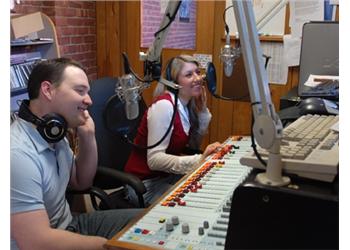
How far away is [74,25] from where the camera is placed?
3180 mm

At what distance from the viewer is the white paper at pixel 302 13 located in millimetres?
2760

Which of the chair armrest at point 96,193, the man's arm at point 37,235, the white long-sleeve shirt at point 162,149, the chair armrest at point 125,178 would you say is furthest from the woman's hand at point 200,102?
the man's arm at point 37,235

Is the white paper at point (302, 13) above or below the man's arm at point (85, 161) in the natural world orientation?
above

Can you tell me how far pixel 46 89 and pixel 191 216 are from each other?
0.71 meters

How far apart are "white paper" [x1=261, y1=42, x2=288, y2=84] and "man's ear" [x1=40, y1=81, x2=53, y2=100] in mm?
1833

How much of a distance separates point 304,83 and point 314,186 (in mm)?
1526

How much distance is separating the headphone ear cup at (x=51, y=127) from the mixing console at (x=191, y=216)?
1.42ft

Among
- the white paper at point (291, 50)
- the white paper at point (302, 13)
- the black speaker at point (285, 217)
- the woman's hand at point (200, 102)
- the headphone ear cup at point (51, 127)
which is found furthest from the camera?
the white paper at point (291, 50)

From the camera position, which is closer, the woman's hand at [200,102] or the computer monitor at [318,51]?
A: the computer monitor at [318,51]

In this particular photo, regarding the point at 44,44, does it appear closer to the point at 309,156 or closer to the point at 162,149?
the point at 162,149

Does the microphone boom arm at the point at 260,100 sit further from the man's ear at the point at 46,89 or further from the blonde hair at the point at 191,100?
the blonde hair at the point at 191,100

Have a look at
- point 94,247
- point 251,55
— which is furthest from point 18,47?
point 251,55

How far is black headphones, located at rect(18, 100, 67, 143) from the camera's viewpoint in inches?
55.2
